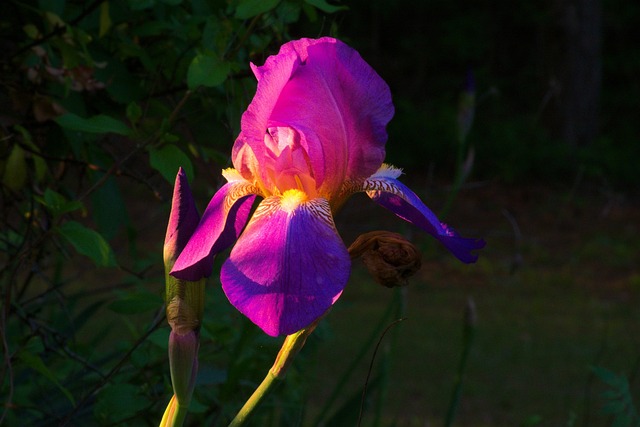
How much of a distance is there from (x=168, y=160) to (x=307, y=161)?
20.2 inches

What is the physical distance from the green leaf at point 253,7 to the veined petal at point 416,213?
447mm

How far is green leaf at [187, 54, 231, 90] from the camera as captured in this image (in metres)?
1.39

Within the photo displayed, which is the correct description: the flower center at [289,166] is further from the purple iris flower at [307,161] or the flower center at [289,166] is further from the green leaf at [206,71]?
the green leaf at [206,71]

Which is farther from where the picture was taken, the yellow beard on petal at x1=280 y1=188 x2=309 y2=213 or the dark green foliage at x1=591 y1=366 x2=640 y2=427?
the dark green foliage at x1=591 y1=366 x2=640 y2=427

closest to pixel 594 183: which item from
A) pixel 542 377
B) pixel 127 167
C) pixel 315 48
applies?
pixel 542 377

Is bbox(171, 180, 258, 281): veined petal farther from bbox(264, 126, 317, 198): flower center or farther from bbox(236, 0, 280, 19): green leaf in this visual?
bbox(236, 0, 280, 19): green leaf

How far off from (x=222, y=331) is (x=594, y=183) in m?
9.46

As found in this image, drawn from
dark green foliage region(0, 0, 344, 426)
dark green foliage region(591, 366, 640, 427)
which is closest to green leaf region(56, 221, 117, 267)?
dark green foliage region(0, 0, 344, 426)

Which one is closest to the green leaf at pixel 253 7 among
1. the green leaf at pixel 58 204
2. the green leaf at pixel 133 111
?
the green leaf at pixel 133 111

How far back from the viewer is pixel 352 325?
→ 19.0 ft

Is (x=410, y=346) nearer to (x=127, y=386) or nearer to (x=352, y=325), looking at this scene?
(x=352, y=325)

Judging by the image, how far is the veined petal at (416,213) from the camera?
37.5 inches

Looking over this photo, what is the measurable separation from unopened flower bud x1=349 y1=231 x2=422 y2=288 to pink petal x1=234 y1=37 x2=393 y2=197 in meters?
0.08

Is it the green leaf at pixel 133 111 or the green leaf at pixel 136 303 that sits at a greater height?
the green leaf at pixel 133 111
